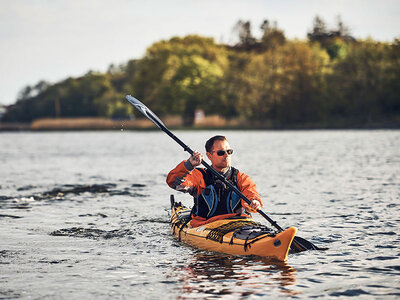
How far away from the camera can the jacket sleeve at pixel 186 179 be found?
24.8 ft

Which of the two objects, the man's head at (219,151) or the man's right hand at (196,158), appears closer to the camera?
the man's right hand at (196,158)

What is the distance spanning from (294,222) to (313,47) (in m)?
64.7

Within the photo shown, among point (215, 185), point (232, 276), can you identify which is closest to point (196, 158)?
point (215, 185)

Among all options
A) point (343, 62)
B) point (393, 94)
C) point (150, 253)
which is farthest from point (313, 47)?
point (150, 253)

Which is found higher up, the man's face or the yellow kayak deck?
the man's face

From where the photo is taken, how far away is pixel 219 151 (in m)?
7.54

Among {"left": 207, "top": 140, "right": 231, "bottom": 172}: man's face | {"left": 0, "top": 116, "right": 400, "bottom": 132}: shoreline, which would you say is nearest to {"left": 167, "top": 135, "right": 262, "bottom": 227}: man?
{"left": 207, "top": 140, "right": 231, "bottom": 172}: man's face

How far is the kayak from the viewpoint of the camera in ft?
23.9

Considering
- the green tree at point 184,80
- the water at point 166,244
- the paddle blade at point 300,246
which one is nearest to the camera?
the water at point 166,244

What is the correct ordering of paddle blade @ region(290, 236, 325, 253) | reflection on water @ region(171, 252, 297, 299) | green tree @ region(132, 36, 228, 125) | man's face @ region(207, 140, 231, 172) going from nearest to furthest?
reflection on water @ region(171, 252, 297, 299) < man's face @ region(207, 140, 231, 172) < paddle blade @ region(290, 236, 325, 253) < green tree @ region(132, 36, 228, 125)

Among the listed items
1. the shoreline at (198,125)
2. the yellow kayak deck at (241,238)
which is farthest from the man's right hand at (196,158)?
the shoreline at (198,125)

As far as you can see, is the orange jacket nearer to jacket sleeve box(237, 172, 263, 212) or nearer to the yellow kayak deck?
jacket sleeve box(237, 172, 263, 212)

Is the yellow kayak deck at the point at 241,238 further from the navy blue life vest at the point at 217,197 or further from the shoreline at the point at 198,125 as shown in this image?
the shoreline at the point at 198,125

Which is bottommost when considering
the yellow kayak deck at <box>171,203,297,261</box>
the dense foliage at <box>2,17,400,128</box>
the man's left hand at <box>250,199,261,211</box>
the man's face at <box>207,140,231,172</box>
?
the yellow kayak deck at <box>171,203,297,261</box>
